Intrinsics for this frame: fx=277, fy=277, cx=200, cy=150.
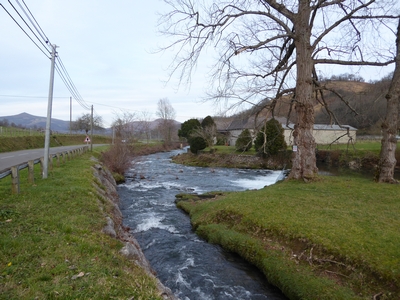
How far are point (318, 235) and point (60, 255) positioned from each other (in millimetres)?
6056

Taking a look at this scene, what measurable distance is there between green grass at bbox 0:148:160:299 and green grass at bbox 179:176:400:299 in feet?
11.8

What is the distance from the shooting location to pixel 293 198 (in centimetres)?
1027

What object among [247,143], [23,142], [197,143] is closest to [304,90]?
[247,143]

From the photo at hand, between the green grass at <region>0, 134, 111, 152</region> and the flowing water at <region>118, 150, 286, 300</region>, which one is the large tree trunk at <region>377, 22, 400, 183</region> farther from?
the green grass at <region>0, 134, 111, 152</region>

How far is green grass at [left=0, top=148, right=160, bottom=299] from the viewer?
386 centimetres

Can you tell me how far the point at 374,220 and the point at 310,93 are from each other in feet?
20.0

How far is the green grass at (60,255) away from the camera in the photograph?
3.86 meters

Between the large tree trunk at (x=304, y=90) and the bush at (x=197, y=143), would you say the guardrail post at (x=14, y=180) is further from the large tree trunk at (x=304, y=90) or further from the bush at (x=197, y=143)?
the bush at (x=197, y=143)

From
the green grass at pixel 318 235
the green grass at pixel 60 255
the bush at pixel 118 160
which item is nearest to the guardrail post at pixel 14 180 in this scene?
the green grass at pixel 60 255

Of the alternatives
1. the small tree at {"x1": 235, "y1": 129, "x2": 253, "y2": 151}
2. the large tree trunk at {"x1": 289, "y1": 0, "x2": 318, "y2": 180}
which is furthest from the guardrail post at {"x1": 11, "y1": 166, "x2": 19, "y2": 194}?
the large tree trunk at {"x1": 289, "y1": 0, "x2": 318, "y2": 180}

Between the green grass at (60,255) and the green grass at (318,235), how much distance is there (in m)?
3.60

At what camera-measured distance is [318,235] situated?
724cm

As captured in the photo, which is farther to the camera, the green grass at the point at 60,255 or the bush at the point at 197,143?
the bush at the point at 197,143

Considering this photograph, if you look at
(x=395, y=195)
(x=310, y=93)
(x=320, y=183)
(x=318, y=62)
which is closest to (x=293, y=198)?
(x=320, y=183)
